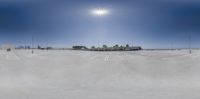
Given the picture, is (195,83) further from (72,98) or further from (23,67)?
(23,67)

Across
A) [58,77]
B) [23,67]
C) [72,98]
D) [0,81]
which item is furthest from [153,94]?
[23,67]

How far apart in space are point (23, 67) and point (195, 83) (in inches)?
736

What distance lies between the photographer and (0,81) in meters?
28.1

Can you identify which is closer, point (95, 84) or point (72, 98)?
point (72, 98)

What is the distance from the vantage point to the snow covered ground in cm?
2335

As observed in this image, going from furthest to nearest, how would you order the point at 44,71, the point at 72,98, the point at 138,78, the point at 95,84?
the point at 44,71, the point at 138,78, the point at 95,84, the point at 72,98

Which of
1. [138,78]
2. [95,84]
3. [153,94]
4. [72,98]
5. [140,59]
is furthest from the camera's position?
[140,59]

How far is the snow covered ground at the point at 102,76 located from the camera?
2335 centimetres

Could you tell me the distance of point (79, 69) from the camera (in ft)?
109

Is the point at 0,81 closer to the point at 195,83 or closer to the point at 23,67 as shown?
the point at 23,67

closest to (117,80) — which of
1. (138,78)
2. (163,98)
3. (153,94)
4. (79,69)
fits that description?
(138,78)

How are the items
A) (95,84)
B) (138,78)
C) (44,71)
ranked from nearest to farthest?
(95,84), (138,78), (44,71)

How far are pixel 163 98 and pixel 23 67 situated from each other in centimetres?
1938

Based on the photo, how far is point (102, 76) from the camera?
30.7m
